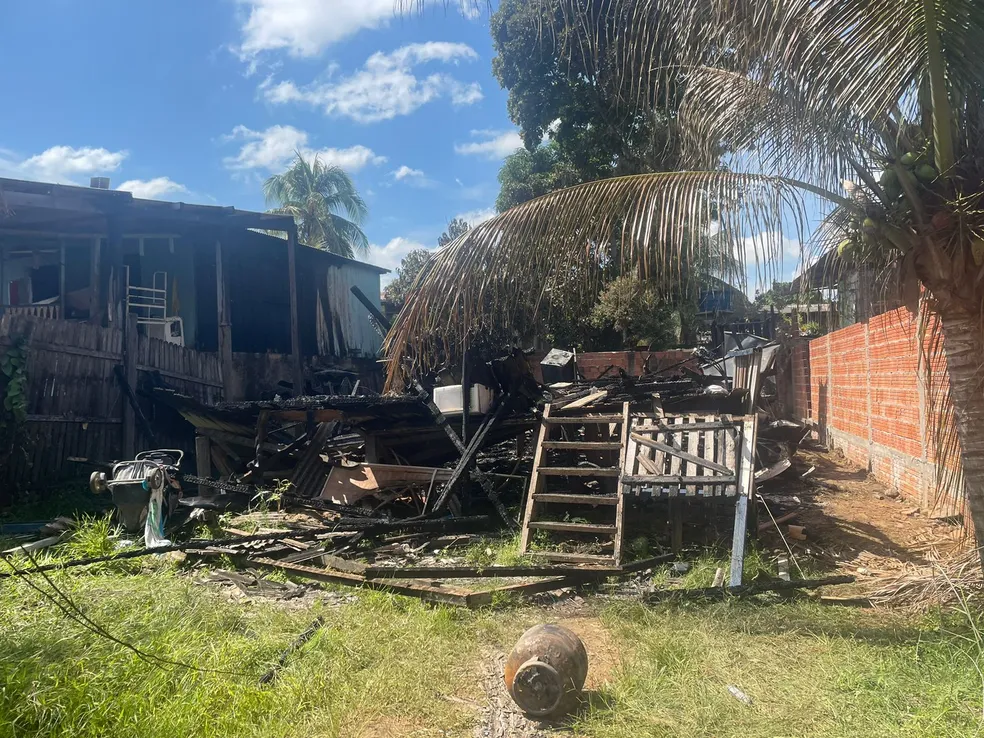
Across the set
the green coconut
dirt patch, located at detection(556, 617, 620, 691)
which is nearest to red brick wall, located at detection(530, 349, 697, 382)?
dirt patch, located at detection(556, 617, 620, 691)

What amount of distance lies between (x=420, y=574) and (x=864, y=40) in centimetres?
467

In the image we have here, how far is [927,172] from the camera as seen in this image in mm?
3635

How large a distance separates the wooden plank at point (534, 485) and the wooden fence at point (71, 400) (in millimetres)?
6316

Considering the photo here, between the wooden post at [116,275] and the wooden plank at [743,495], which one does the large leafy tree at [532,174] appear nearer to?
the wooden post at [116,275]

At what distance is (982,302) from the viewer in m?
3.72

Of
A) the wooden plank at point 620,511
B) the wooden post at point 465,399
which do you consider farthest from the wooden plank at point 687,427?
the wooden post at point 465,399

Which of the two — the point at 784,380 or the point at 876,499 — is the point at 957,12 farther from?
the point at 784,380

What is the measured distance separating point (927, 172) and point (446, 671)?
398 centimetres

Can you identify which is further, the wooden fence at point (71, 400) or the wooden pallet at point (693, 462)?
the wooden fence at point (71, 400)

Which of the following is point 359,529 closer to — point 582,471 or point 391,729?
point 582,471

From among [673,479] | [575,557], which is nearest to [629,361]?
[673,479]

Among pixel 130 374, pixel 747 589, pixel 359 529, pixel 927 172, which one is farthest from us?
pixel 130 374

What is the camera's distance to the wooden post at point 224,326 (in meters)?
12.6

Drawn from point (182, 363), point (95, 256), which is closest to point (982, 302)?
point (182, 363)
